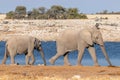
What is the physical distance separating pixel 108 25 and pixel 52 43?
7368mm

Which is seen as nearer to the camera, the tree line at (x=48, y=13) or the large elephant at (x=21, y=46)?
the large elephant at (x=21, y=46)

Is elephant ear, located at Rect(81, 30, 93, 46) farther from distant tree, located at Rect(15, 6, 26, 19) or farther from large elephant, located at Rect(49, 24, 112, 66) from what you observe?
distant tree, located at Rect(15, 6, 26, 19)

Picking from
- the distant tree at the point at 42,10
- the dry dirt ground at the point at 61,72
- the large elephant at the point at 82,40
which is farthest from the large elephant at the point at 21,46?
the distant tree at the point at 42,10

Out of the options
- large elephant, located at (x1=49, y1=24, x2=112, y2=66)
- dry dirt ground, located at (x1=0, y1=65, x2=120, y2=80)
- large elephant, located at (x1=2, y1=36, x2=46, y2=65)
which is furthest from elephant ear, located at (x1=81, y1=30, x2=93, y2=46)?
large elephant, located at (x1=2, y1=36, x2=46, y2=65)

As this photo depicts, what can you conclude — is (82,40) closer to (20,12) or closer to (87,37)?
(87,37)

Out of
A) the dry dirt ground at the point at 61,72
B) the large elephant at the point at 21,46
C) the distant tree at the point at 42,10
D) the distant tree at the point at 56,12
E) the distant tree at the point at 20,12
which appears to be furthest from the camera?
the distant tree at the point at 42,10

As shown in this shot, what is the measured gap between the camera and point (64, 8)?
83812 millimetres

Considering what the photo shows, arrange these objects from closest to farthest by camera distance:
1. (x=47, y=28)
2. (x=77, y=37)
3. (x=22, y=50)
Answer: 1. (x=77, y=37)
2. (x=22, y=50)
3. (x=47, y=28)

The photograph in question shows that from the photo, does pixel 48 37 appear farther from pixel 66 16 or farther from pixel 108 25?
pixel 66 16

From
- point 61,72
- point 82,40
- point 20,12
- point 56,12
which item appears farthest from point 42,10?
point 61,72

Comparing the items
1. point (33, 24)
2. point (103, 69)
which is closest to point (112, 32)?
point (33, 24)

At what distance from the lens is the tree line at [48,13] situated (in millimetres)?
77375

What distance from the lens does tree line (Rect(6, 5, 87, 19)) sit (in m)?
77.4

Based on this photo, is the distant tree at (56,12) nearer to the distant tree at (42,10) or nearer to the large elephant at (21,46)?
the distant tree at (42,10)
